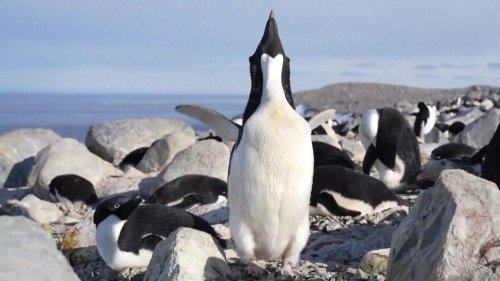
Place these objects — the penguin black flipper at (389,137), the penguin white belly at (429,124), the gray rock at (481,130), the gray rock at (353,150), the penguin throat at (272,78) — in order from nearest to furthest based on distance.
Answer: the penguin throat at (272,78) < the penguin black flipper at (389,137) < the gray rock at (353,150) < the gray rock at (481,130) < the penguin white belly at (429,124)

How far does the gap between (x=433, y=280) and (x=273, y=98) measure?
1837 millimetres

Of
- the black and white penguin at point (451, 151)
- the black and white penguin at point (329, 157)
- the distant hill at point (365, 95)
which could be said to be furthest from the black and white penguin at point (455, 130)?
→ the distant hill at point (365, 95)

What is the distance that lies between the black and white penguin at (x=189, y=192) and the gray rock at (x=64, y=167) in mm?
2541

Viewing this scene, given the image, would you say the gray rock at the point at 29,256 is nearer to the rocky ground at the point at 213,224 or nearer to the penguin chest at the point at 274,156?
the rocky ground at the point at 213,224

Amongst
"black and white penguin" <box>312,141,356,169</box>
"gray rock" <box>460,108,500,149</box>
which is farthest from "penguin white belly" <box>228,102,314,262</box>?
"gray rock" <box>460,108,500,149</box>

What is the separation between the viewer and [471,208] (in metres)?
3.40

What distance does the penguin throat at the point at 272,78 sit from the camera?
15.9 feet

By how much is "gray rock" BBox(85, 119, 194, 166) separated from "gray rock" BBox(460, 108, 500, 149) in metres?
5.51

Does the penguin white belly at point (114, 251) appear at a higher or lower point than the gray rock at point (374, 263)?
lower

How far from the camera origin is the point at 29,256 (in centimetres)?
239

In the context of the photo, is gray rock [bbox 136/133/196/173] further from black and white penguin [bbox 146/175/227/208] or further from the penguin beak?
the penguin beak

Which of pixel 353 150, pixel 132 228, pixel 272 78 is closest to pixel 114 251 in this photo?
pixel 132 228

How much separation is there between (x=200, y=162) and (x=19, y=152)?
541cm

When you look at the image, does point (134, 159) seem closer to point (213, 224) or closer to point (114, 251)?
point (213, 224)
